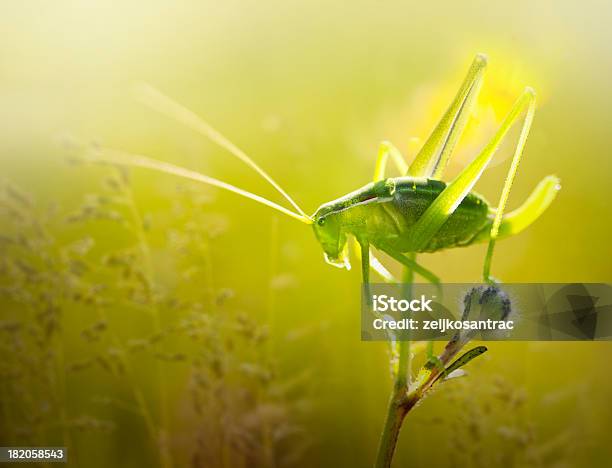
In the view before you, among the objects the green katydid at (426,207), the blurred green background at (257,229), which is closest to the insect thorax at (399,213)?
the green katydid at (426,207)

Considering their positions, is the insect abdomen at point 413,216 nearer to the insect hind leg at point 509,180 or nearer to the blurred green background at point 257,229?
the insect hind leg at point 509,180

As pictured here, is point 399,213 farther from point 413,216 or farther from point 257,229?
point 257,229

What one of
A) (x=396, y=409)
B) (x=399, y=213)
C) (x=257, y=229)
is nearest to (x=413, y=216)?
(x=399, y=213)

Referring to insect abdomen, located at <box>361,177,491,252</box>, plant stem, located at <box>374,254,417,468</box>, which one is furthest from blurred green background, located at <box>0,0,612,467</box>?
plant stem, located at <box>374,254,417,468</box>

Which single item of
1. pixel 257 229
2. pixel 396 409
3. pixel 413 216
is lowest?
pixel 396 409

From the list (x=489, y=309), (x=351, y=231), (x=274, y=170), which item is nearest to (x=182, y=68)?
(x=274, y=170)

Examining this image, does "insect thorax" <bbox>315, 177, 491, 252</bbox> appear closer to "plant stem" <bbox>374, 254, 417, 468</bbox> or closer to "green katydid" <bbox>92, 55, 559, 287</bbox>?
"green katydid" <bbox>92, 55, 559, 287</bbox>

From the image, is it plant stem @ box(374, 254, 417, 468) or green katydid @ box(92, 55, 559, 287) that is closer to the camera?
plant stem @ box(374, 254, 417, 468)

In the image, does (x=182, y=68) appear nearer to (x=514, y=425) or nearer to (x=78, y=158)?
(x=78, y=158)
